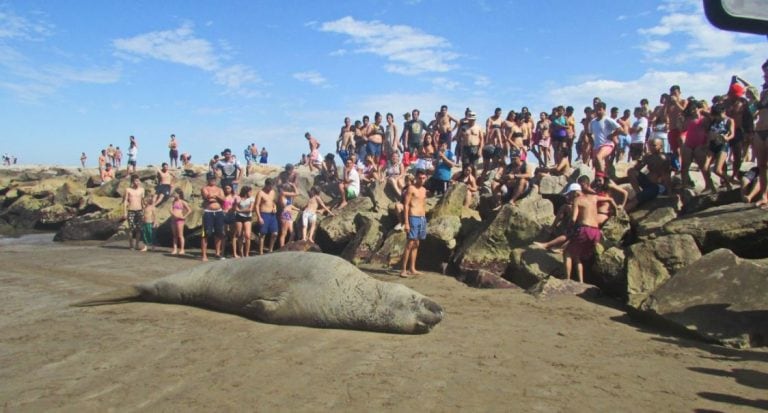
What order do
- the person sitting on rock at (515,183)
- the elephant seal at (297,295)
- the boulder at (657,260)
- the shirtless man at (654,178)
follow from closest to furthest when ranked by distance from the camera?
the elephant seal at (297,295), the boulder at (657,260), the shirtless man at (654,178), the person sitting on rock at (515,183)

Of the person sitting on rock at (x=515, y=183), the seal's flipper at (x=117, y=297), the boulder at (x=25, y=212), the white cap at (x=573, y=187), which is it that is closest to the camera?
the seal's flipper at (x=117, y=297)

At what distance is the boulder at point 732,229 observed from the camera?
8273 millimetres

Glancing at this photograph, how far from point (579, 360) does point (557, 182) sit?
7.16 m

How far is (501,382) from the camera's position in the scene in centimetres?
470

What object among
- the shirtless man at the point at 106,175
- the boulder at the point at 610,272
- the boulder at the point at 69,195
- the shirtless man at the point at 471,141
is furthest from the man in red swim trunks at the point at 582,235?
the shirtless man at the point at 106,175

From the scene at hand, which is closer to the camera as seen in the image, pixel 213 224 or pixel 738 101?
pixel 738 101

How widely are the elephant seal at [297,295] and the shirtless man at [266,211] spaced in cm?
465

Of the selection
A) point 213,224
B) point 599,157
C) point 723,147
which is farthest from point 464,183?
point 213,224

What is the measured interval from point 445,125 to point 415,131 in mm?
953

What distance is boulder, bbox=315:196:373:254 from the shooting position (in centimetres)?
1262

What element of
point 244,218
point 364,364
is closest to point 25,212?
point 244,218

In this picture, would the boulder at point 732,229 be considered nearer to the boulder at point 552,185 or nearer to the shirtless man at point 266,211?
the boulder at point 552,185

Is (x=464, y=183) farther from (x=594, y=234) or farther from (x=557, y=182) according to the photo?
(x=594, y=234)

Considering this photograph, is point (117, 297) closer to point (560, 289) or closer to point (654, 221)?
point (560, 289)
